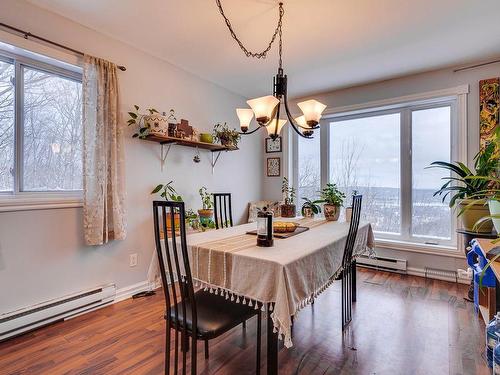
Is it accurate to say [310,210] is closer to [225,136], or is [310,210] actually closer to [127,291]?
[225,136]

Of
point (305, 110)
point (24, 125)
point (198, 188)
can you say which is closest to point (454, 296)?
point (305, 110)

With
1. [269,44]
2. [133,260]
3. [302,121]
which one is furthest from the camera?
[133,260]

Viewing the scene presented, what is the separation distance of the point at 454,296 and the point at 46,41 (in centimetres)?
436

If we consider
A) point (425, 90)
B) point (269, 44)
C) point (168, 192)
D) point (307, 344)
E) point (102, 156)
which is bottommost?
point (307, 344)

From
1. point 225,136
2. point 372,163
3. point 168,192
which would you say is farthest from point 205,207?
point 372,163

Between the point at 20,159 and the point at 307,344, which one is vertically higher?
the point at 20,159

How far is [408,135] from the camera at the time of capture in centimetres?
359

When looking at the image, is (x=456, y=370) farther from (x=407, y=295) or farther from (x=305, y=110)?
(x=305, y=110)

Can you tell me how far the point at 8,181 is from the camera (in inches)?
82.7

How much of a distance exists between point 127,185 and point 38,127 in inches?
33.7

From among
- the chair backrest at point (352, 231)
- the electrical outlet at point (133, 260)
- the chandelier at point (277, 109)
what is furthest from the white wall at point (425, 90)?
the electrical outlet at point (133, 260)

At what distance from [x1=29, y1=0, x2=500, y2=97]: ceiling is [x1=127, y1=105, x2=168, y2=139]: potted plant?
691 mm

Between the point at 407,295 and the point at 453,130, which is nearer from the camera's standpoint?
the point at 407,295

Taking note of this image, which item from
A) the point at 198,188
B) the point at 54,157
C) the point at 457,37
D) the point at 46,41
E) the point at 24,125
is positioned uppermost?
the point at 457,37
